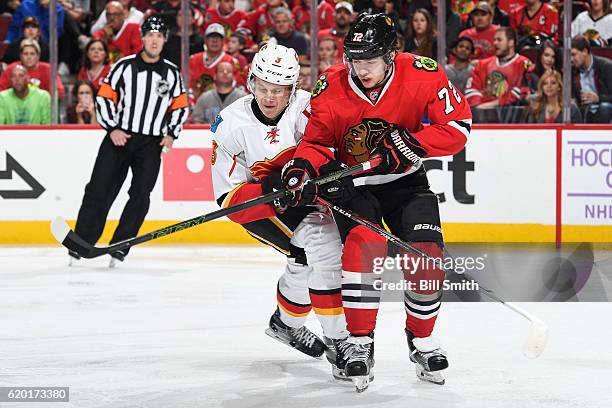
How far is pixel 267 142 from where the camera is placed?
3.70m

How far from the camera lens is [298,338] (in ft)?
12.7

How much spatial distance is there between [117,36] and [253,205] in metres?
4.21

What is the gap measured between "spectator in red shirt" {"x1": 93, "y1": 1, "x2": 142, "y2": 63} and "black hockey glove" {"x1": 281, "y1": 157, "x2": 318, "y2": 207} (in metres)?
4.22

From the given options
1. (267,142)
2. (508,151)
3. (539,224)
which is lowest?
(539,224)

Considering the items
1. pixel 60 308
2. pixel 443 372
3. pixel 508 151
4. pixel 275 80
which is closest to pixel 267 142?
pixel 275 80

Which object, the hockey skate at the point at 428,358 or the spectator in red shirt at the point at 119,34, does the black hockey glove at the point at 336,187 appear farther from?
the spectator in red shirt at the point at 119,34

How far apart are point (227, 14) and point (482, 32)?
168 cm

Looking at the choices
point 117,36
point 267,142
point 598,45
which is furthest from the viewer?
point 117,36

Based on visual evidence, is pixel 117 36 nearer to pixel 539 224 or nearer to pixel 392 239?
pixel 539 224

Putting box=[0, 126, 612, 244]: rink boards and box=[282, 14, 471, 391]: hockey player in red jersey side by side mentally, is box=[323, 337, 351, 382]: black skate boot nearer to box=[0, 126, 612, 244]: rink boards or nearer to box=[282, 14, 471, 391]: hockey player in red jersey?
box=[282, 14, 471, 391]: hockey player in red jersey

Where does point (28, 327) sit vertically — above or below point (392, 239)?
below

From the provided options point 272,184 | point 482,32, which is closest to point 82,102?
point 482,32

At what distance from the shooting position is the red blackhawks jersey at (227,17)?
7.50 meters

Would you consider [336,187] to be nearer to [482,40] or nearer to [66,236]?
[66,236]
